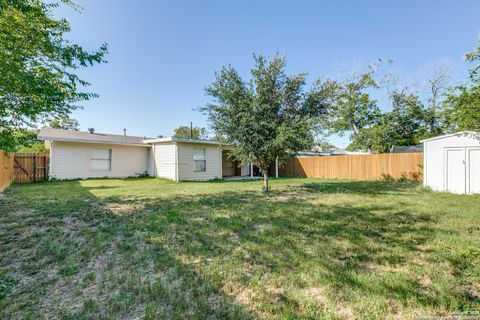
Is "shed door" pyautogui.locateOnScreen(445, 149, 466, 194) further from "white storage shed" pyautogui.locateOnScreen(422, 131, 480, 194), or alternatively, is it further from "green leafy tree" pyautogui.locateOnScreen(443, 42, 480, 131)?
"green leafy tree" pyautogui.locateOnScreen(443, 42, 480, 131)

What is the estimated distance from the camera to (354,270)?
257 cm

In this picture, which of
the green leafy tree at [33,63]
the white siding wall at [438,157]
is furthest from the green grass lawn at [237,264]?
the white siding wall at [438,157]

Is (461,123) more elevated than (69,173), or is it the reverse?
(461,123)

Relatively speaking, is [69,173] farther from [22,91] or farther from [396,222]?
[396,222]

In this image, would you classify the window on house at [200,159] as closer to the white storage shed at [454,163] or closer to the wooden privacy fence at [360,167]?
the wooden privacy fence at [360,167]

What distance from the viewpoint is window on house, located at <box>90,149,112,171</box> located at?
42.7 ft

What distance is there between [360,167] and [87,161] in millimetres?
16768

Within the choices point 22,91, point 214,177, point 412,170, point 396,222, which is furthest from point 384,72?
point 22,91

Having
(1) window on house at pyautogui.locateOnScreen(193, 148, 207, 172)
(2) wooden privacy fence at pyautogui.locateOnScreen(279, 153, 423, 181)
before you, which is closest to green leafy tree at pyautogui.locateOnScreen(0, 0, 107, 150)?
(1) window on house at pyautogui.locateOnScreen(193, 148, 207, 172)

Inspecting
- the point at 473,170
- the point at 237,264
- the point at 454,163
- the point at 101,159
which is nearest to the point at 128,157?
the point at 101,159

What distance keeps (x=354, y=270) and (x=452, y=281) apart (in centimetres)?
93

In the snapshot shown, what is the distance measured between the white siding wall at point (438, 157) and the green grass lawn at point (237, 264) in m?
4.56

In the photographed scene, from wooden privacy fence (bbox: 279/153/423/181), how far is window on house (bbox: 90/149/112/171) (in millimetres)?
12217

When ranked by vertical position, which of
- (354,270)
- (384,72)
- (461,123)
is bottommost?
(354,270)
